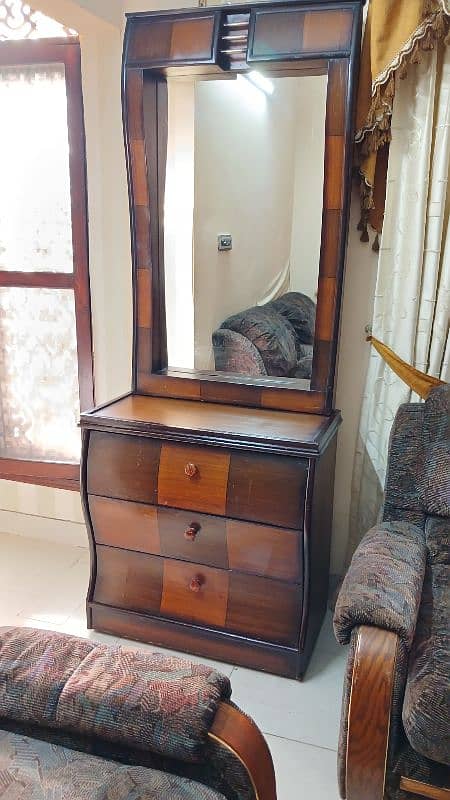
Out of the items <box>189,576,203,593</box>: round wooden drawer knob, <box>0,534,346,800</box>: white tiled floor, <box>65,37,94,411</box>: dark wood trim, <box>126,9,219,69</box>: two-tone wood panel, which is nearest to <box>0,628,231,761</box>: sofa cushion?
<box>0,534,346,800</box>: white tiled floor

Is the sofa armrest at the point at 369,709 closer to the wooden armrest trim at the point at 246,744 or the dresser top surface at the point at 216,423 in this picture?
the wooden armrest trim at the point at 246,744

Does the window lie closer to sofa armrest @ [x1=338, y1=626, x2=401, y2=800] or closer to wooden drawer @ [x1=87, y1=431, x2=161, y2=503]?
wooden drawer @ [x1=87, y1=431, x2=161, y2=503]

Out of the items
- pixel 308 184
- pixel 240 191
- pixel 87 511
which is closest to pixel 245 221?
pixel 240 191

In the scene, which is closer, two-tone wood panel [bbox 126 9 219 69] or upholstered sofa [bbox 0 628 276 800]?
upholstered sofa [bbox 0 628 276 800]

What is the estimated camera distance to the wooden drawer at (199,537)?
178 centimetres

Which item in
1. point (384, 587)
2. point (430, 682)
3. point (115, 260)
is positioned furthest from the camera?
point (115, 260)

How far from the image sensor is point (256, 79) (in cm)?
186

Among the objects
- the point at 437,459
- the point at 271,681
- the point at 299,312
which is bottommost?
the point at 271,681

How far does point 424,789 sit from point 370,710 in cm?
17

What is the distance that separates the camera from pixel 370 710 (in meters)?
1.19

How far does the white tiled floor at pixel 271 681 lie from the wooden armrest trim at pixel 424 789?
38cm

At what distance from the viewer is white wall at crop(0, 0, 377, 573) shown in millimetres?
2031

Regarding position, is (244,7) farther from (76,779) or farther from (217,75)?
(76,779)

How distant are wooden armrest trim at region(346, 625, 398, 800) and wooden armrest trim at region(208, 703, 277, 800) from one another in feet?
0.96
